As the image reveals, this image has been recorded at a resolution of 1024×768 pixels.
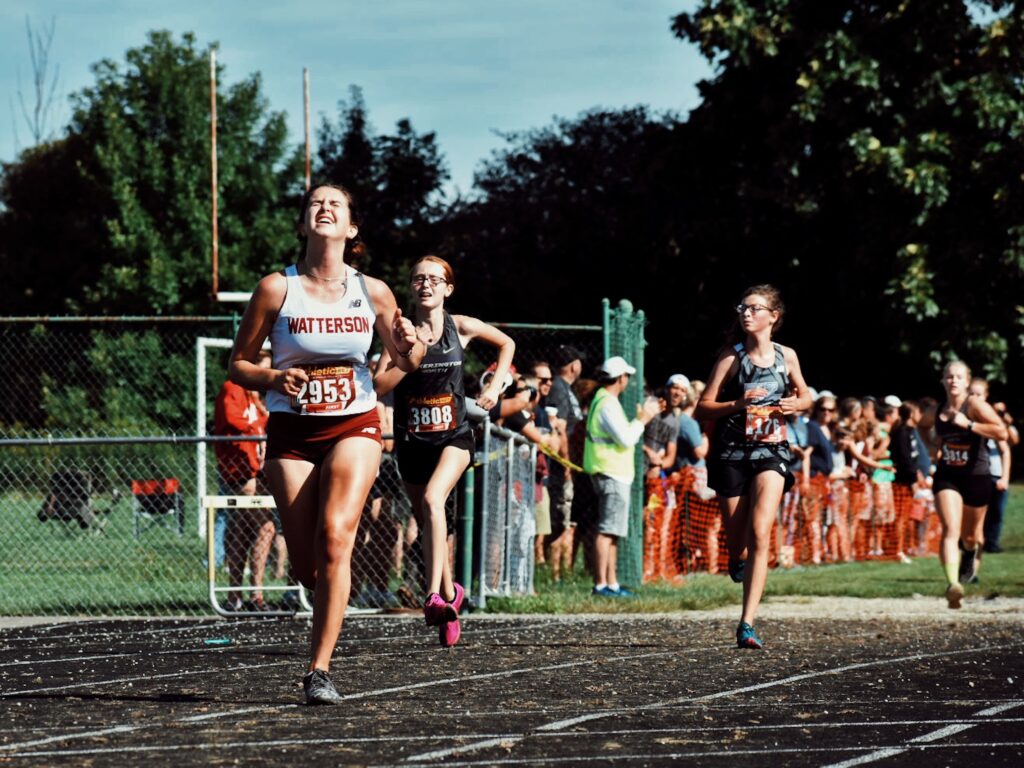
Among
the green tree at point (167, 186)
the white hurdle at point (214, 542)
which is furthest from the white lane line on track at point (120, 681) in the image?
the green tree at point (167, 186)

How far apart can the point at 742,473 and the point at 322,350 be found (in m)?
3.72

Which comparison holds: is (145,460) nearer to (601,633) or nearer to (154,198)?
(601,633)

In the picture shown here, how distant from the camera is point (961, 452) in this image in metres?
14.2

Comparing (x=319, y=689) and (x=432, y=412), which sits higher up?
(x=432, y=412)

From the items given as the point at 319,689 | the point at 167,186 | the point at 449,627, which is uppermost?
the point at 167,186

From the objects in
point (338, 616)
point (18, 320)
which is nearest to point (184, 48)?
point (18, 320)

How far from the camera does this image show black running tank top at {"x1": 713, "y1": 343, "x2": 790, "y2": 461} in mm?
9914

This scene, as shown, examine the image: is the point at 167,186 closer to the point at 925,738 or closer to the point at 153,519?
the point at 153,519

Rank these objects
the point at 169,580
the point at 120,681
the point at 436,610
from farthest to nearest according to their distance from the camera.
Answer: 1. the point at 169,580
2. the point at 436,610
3. the point at 120,681

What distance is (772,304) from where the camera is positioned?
10164 millimetres

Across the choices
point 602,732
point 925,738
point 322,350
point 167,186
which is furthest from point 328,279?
point 167,186

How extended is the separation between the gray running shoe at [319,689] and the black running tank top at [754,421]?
368cm

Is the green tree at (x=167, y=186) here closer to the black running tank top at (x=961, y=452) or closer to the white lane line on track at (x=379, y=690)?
the black running tank top at (x=961, y=452)

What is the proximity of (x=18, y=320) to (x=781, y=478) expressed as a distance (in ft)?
23.7
